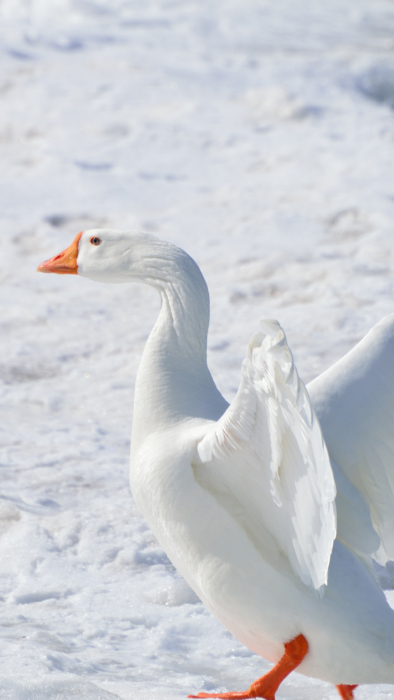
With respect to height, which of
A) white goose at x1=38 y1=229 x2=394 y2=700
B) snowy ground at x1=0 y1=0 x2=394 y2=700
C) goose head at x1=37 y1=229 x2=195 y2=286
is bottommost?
snowy ground at x1=0 y1=0 x2=394 y2=700

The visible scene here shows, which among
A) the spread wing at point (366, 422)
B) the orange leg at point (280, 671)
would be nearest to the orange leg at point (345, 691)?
the orange leg at point (280, 671)

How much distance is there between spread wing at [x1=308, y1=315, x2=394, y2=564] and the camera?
2.93 metres

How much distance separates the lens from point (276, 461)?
232 cm

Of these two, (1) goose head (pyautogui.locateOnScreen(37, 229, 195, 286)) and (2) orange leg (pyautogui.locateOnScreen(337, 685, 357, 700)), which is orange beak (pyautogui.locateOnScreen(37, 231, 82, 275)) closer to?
(1) goose head (pyautogui.locateOnScreen(37, 229, 195, 286))

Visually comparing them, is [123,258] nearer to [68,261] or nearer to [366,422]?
[68,261]

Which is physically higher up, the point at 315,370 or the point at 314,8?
the point at 314,8

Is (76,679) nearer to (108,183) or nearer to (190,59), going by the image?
(108,183)

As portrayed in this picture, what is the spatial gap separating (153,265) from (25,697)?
5.12ft

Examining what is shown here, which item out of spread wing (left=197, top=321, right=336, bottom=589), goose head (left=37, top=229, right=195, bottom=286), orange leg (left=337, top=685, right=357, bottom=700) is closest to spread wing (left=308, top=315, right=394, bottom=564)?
spread wing (left=197, top=321, right=336, bottom=589)

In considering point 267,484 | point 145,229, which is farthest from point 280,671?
point 145,229

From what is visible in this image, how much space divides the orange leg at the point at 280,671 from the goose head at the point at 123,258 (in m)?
1.36

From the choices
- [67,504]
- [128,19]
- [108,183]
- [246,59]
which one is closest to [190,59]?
[246,59]

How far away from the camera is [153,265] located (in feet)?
10.0

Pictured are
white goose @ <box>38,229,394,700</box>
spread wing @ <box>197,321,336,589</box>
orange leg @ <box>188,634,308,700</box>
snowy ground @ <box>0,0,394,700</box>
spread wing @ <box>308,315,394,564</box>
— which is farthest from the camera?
snowy ground @ <box>0,0,394,700</box>
